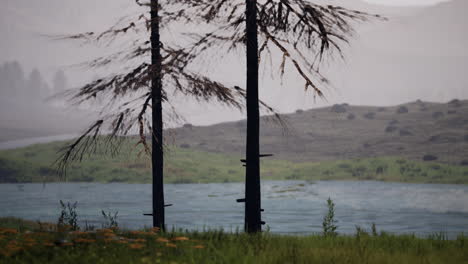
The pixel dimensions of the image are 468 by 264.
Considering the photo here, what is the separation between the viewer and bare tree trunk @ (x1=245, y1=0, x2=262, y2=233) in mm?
12539

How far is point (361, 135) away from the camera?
62.8 m

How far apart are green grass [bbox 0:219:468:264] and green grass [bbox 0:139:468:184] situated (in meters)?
35.8

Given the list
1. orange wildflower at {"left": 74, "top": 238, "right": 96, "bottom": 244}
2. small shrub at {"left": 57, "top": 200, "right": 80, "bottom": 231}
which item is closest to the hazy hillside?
small shrub at {"left": 57, "top": 200, "right": 80, "bottom": 231}

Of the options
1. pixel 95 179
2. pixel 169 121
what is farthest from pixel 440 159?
pixel 169 121

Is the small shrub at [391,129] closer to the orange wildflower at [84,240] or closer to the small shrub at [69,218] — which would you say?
the small shrub at [69,218]

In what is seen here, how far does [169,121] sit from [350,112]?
2358 inches

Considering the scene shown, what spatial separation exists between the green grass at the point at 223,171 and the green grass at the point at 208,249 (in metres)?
35.8

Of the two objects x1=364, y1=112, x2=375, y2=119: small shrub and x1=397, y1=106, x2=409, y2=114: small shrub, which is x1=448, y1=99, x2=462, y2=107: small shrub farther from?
x1=364, y1=112, x2=375, y2=119: small shrub

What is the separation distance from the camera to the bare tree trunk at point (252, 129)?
12539 millimetres

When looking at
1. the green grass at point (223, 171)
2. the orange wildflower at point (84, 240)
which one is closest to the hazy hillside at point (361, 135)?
the green grass at point (223, 171)

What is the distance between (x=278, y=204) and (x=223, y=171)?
2005 cm

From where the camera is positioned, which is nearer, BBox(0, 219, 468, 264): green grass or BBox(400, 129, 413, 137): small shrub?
BBox(0, 219, 468, 264): green grass

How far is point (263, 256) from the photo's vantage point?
882 centimetres

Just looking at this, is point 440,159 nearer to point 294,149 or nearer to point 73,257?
point 294,149
